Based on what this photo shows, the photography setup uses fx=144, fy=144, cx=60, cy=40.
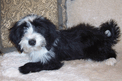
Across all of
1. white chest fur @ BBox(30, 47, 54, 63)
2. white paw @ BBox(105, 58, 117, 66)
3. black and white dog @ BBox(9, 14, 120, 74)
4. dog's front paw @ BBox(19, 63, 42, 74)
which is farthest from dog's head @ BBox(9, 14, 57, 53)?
white paw @ BBox(105, 58, 117, 66)

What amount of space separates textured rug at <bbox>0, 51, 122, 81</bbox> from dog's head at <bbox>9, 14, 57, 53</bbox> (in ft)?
1.48

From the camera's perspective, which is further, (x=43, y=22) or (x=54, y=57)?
(x=54, y=57)

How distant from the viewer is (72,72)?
2.47 metres

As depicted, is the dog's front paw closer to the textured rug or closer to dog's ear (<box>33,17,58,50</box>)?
the textured rug

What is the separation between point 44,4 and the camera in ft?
11.2

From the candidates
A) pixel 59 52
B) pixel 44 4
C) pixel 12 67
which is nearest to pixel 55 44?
pixel 59 52

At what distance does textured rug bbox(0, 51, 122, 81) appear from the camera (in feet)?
7.50

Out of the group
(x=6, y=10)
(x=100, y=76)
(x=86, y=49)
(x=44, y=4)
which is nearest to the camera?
(x=100, y=76)

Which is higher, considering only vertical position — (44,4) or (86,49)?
(44,4)

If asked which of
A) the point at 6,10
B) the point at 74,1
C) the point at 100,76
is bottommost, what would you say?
the point at 100,76

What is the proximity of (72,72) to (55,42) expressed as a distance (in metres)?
0.63

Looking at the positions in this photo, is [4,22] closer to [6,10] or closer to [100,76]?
[6,10]

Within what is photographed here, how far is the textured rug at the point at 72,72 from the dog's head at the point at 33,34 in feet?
1.48

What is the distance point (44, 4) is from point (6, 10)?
2.83 ft
